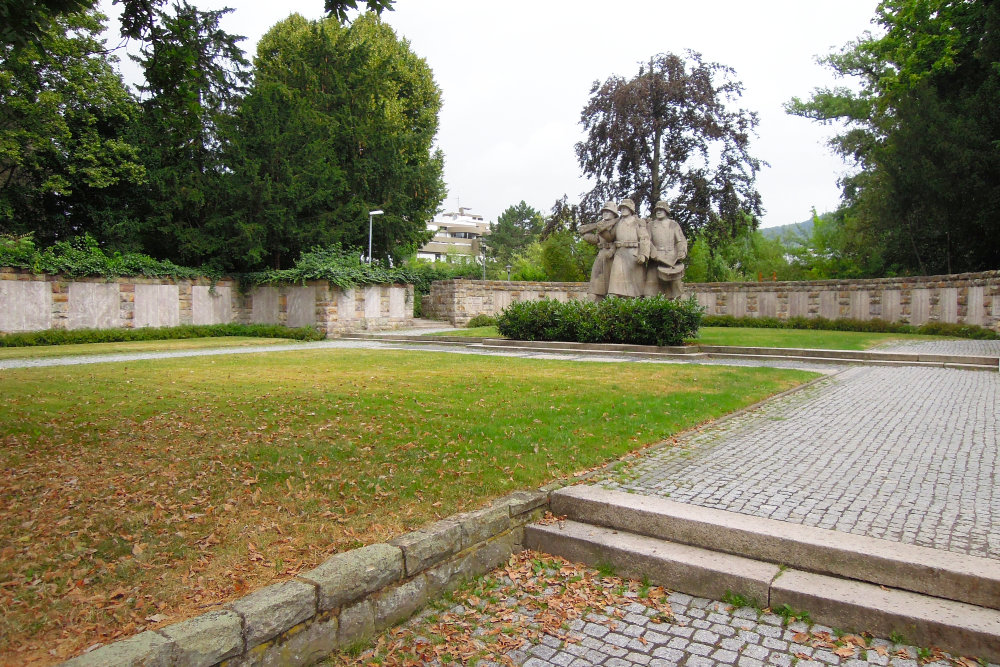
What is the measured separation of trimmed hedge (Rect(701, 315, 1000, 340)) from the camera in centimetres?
2042

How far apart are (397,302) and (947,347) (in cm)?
1884

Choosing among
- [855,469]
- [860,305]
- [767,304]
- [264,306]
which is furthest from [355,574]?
[767,304]

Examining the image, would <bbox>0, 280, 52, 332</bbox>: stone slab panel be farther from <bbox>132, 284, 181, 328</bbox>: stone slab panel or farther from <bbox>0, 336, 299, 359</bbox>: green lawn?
<bbox>132, 284, 181, 328</bbox>: stone slab panel

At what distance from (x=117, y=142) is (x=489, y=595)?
2645cm

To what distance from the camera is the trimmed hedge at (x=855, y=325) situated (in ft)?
67.0

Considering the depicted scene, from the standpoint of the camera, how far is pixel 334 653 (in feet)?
10.0

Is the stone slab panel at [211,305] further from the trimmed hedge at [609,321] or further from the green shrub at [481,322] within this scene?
the trimmed hedge at [609,321]

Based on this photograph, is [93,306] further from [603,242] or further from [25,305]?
[603,242]

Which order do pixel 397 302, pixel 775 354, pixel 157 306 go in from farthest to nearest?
1. pixel 397 302
2. pixel 157 306
3. pixel 775 354

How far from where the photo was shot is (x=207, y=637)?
8.44 ft

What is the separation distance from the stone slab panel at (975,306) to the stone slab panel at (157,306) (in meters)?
28.0

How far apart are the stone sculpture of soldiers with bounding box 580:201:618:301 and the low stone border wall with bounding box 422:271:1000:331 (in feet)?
25.5

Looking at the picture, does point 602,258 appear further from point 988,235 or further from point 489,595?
point 489,595

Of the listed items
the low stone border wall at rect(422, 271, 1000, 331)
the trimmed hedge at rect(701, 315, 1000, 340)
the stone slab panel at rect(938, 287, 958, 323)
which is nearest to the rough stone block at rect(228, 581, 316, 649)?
the trimmed hedge at rect(701, 315, 1000, 340)
